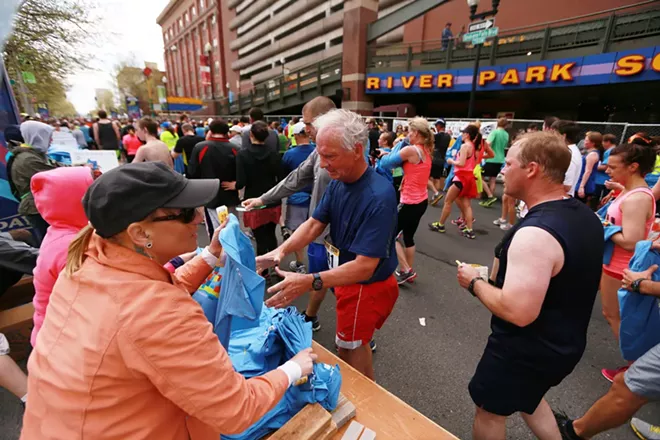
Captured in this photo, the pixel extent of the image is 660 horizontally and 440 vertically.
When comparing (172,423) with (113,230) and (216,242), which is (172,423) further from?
(216,242)

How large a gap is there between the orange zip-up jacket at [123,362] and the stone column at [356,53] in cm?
2083

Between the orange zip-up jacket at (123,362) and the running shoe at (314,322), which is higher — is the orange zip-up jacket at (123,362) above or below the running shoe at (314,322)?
above

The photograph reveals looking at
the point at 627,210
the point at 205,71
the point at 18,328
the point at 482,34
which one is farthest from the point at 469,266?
the point at 205,71

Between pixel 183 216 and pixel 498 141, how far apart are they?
817 centimetres

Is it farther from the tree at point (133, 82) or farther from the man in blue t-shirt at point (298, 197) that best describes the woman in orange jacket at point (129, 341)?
the tree at point (133, 82)

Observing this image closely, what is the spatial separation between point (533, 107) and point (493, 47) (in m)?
4.33

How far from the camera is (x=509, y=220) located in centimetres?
629

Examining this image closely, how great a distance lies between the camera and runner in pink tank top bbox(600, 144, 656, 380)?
243 centimetres

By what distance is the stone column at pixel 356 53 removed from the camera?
62.4 feet

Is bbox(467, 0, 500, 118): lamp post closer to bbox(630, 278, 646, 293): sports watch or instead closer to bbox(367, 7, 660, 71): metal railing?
bbox(367, 7, 660, 71): metal railing

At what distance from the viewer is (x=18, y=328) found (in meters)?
2.72

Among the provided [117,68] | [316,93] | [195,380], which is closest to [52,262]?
[195,380]

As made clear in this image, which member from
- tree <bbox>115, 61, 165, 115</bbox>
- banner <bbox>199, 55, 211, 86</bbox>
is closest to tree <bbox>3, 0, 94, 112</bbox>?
banner <bbox>199, 55, 211, 86</bbox>

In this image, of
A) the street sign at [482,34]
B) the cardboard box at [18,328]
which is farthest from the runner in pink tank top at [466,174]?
the cardboard box at [18,328]
